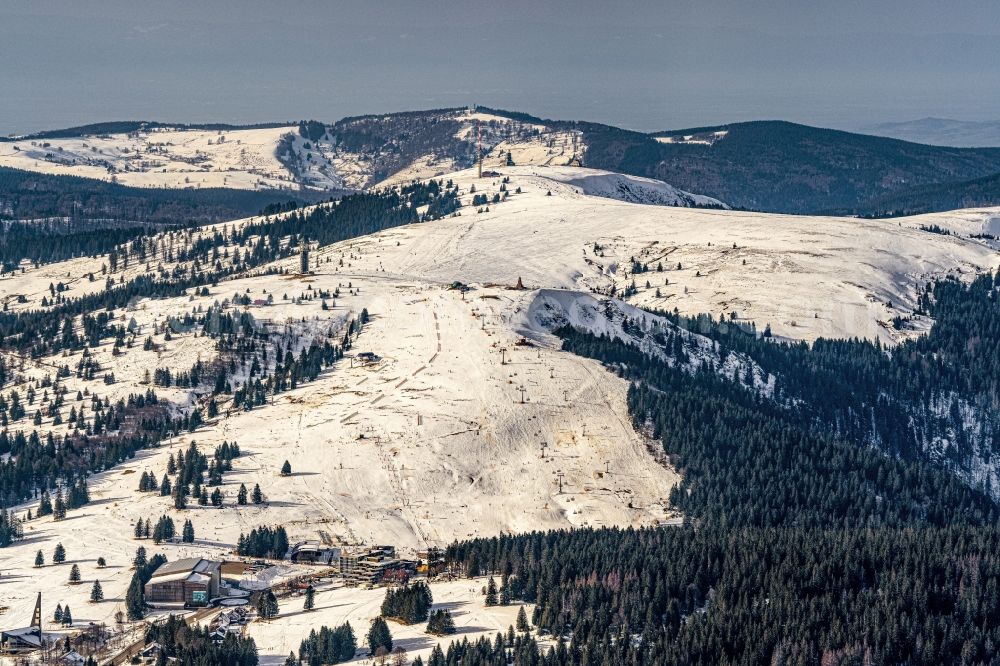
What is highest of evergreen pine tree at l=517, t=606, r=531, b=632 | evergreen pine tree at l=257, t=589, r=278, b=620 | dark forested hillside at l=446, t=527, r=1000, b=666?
dark forested hillside at l=446, t=527, r=1000, b=666

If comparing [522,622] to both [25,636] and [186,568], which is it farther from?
[25,636]

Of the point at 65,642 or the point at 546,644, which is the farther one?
the point at 65,642

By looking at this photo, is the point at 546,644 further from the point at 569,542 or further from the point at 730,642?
the point at 569,542

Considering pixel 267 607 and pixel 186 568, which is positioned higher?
pixel 186 568

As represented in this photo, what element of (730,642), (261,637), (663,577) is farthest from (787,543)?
(261,637)

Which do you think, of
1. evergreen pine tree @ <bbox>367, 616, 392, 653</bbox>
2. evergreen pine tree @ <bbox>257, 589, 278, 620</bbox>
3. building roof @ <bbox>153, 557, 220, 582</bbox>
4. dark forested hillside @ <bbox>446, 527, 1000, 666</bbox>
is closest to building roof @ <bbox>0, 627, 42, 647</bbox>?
building roof @ <bbox>153, 557, 220, 582</bbox>

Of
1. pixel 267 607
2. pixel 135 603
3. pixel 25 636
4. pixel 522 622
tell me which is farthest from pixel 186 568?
pixel 522 622

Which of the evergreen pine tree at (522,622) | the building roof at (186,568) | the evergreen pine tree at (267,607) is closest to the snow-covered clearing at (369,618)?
the evergreen pine tree at (267,607)

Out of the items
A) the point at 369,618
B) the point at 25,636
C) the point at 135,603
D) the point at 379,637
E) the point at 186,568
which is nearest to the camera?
the point at 379,637

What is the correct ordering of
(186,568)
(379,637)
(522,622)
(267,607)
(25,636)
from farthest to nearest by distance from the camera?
1. (186,568)
2. (267,607)
3. (25,636)
4. (522,622)
5. (379,637)

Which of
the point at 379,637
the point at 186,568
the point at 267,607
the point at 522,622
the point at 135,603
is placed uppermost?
the point at 522,622

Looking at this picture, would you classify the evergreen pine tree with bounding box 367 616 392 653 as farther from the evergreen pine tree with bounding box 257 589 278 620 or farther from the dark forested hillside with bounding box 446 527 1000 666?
the evergreen pine tree with bounding box 257 589 278 620
